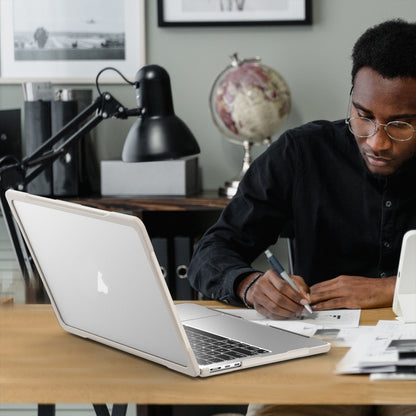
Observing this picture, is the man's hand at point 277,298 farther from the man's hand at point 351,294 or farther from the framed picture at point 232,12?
the framed picture at point 232,12

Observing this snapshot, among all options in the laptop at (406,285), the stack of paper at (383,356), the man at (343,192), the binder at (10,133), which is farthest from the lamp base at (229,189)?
the stack of paper at (383,356)

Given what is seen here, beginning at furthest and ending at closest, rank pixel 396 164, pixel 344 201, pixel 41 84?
pixel 41 84
pixel 344 201
pixel 396 164

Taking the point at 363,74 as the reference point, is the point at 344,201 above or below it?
below

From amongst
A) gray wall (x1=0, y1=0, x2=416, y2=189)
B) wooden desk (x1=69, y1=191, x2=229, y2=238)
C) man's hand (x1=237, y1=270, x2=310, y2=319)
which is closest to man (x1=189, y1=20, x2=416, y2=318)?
man's hand (x1=237, y1=270, x2=310, y2=319)

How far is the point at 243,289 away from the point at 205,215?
49.7 inches

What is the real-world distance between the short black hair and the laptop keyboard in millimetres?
719

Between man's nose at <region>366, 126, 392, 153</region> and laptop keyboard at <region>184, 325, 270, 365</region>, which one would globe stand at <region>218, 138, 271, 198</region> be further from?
laptop keyboard at <region>184, 325, 270, 365</region>

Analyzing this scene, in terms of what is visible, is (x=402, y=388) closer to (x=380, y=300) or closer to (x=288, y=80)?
(x=380, y=300)

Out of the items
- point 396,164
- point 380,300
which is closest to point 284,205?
point 396,164

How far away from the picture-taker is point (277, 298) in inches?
58.6

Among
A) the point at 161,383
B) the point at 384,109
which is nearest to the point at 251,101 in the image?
the point at 384,109

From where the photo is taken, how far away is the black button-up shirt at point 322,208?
75.5 inches

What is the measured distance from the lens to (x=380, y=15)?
2799 millimetres

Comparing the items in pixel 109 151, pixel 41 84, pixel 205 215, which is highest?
pixel 41 84
